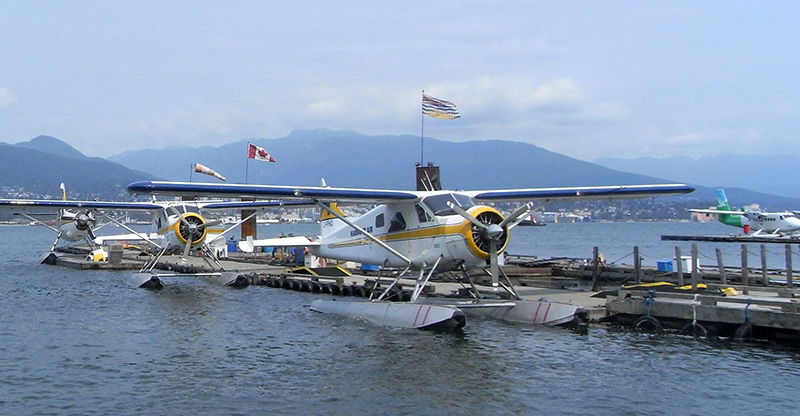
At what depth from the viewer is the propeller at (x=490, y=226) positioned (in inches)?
534

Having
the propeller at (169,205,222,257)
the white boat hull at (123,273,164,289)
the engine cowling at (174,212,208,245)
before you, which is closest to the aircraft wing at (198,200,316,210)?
the propeller at (169,205,222,257)

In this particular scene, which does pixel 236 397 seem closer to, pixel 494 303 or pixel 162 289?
pixel 494 303

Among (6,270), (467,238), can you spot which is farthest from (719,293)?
(6,270)

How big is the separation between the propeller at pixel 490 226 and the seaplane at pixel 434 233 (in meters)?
0.02

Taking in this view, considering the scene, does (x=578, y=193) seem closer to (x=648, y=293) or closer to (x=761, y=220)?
(x=648, y=293)

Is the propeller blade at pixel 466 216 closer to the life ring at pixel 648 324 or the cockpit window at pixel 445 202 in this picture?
the cockpit window at pixel 445 202

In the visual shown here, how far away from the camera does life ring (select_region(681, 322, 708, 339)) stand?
1333 centimetres

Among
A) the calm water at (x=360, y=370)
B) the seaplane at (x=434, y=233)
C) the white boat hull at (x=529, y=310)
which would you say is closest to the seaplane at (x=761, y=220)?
the seaplane at (x=434, y=233)

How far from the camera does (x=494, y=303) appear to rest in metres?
14.8

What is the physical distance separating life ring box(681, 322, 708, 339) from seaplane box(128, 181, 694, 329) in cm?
195

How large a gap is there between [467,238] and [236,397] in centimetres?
565

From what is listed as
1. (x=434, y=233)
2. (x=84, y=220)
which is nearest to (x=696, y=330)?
(x=434, y=233)

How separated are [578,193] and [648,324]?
3400mm

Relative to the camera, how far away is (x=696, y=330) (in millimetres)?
13398
